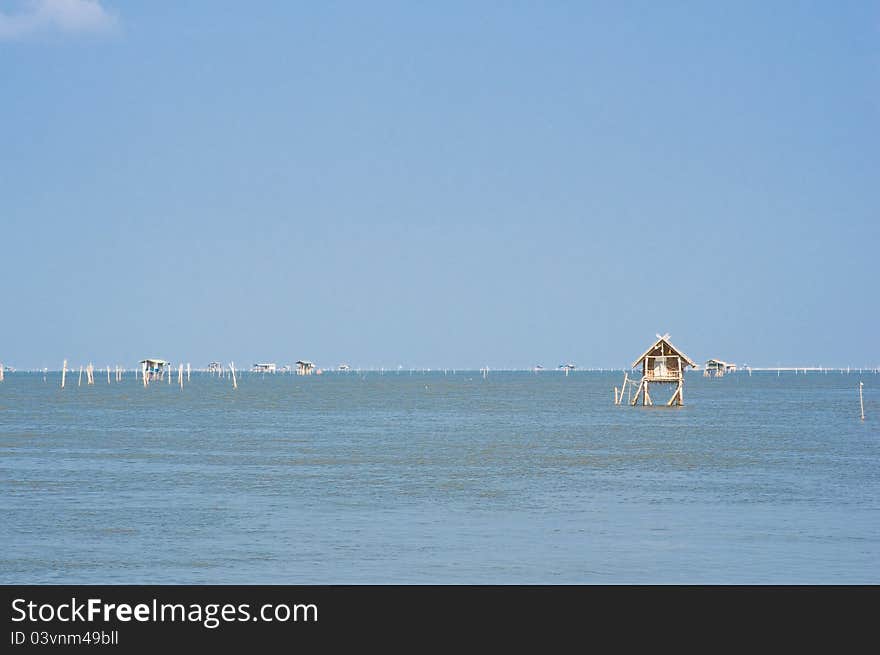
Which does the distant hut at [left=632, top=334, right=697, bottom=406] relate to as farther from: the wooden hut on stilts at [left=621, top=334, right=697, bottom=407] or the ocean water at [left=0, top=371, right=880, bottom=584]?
the ocean water at [left=0, top=371, right=880, bottom=584]

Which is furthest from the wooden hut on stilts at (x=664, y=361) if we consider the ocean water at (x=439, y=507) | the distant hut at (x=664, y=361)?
the ocean water at (x=439, y=507)

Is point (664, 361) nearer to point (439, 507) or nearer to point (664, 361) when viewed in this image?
point (664, 361)

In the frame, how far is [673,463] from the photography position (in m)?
46.5

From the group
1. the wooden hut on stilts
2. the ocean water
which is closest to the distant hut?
the wooden hut on stilts

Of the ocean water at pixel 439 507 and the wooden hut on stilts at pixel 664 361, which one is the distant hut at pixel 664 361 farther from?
the ocean water at pixel 439 507

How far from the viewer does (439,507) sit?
32062mm

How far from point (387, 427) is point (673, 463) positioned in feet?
101

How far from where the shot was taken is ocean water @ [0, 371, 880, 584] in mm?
22891

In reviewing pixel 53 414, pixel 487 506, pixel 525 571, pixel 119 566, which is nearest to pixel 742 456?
pixel 487 506

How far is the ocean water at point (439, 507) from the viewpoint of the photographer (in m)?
22.9

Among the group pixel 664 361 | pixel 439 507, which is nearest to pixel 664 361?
pixel 664 361

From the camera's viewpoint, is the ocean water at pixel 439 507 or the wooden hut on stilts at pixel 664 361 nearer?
the ocean water at pixel 439 507

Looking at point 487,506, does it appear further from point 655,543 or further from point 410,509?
point 655,543
